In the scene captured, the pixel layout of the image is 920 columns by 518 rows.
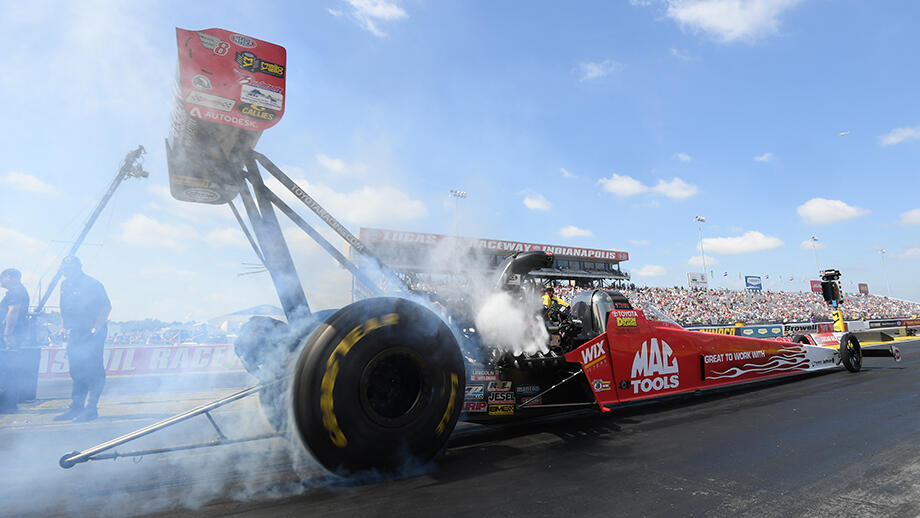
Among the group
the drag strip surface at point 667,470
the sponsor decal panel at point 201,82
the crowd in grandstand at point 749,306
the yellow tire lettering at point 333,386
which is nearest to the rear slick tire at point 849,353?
the drag strip surface at point 667,470

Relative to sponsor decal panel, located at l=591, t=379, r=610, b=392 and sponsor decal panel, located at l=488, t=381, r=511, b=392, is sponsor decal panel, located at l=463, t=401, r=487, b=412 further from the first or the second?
sponsor decal panel, located at l=591, t=379, r=610, b=392

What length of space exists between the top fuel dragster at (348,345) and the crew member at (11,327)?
4.29 meters

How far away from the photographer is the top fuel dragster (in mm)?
2973

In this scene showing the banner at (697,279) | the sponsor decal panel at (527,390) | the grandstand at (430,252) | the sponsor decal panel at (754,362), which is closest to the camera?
the sponsor decal panel at (527,390)

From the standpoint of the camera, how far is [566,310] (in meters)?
5.07

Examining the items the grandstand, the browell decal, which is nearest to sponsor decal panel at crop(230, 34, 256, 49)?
the grandstand

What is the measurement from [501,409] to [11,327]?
6.97 metres

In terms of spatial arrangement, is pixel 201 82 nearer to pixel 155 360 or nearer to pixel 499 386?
pixel 499 386

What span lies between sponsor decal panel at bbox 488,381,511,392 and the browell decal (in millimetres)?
1031

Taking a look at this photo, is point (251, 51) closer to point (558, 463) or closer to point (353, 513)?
point (353, 513)

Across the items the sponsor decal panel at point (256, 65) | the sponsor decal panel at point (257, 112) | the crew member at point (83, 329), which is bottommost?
the crew member at point (83, 329)

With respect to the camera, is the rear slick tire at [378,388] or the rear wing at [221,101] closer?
the rear slick tire at [378,388]

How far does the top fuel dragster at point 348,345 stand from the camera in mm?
2973

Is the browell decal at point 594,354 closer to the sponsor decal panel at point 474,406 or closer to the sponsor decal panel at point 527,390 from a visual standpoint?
the sponsor decal panel at point 527,390
